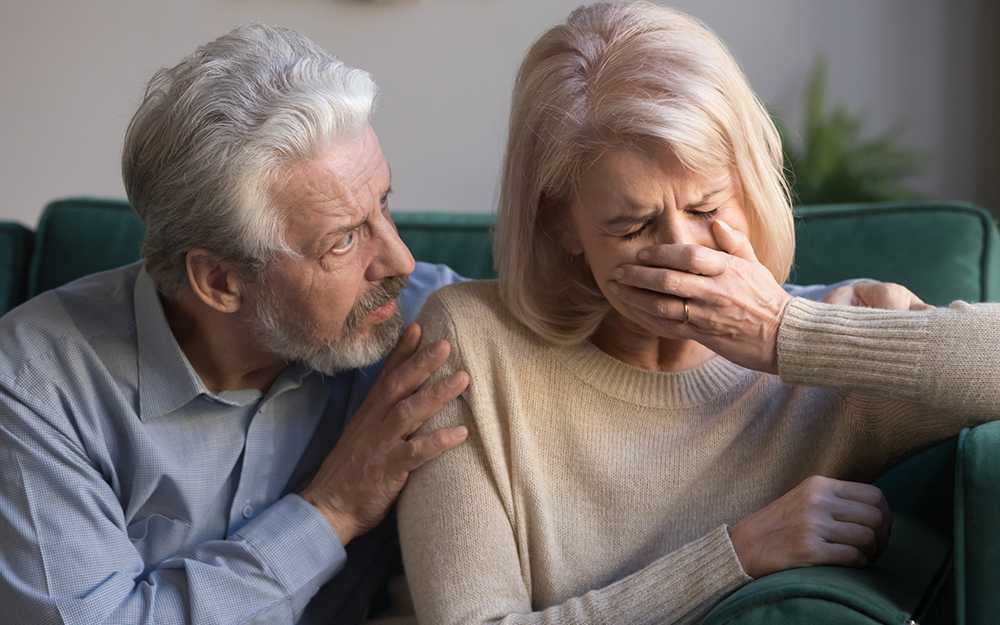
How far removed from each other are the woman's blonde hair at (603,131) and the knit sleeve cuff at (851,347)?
6.6 inches

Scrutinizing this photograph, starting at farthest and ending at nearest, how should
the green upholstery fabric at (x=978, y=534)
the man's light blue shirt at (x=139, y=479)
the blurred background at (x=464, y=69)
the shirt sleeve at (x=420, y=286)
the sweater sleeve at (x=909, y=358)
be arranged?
the blurred background at (x=464, y=69), the shirt sleeve at (x=420, y=286), the man's light blue shirt at (x=139, y=479), the sweater sleeve at (x=909, y=358), the green upholstery fabric at (x=978, y=534)

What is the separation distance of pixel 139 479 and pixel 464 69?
2.21 meters

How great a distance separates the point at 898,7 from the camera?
Result: 2994 millimetres

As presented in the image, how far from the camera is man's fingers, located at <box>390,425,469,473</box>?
1.22 meters

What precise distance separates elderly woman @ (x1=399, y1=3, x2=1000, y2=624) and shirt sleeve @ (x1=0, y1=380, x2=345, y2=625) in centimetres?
22

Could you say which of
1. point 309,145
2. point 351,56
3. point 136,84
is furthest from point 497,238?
point 136,84

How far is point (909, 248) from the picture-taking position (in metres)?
1.61

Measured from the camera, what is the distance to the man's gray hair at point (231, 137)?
123cm

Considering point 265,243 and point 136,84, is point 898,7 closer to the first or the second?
point 265,243

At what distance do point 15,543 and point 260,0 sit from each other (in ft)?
7.74

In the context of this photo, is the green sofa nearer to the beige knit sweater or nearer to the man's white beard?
the beige knit sweater

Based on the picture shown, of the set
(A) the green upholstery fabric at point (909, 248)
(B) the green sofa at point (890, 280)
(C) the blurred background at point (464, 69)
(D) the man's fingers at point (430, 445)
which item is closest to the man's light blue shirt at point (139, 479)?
(D) the man's fingers at point (430, 445)

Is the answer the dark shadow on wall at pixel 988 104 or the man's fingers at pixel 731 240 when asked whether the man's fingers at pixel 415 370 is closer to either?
the man's fingers at pixel 731 240

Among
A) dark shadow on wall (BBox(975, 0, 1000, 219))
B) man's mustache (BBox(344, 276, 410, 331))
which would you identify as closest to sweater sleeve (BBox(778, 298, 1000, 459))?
man's mustache (BBox(344, 276, 410, 331))
